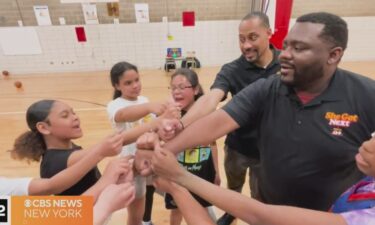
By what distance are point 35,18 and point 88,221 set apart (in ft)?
26.0

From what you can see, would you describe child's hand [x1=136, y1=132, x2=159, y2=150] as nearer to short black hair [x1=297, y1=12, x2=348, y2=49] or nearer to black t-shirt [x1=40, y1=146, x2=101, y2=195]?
black t-shirt [x1=40, y1=146, x2=101, y2=195]

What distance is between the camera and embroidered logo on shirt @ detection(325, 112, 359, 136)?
3.82 ft

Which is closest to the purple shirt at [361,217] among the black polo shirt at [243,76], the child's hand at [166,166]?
the child's hand at [166,166]

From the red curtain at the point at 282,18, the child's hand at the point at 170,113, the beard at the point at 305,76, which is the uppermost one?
the red curtain at the point at 282,18

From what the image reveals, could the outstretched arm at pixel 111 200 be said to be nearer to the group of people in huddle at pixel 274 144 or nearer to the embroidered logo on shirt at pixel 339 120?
the group of people in huddle at pixel 274 144

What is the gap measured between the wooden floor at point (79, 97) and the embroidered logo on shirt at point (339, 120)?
4.92ft

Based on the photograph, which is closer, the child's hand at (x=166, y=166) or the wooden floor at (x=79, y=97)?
the child's hand at (x=166, y=166)

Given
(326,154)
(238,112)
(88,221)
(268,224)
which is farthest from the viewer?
(238,112)

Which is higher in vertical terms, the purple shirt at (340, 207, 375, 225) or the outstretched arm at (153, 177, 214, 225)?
the purple shirt at (340, 207, 375, 225)

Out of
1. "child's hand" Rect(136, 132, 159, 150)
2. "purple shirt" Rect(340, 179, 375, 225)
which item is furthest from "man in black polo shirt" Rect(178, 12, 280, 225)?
"purple shirt" Rect(340, 179, 375, 225)

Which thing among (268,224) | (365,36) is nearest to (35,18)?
(268,224)

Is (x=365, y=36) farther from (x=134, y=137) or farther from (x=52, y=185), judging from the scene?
(x=52, y=185)

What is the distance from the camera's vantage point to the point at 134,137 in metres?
1.56

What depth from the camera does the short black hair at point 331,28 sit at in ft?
3.77
